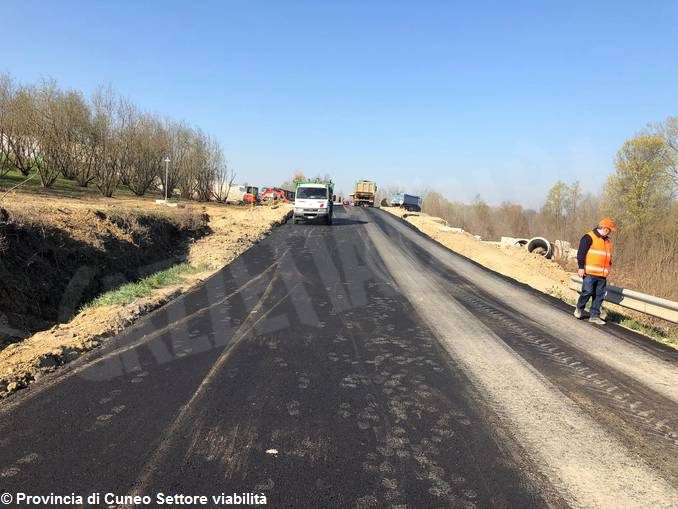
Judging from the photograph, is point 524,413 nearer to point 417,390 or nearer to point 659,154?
point 417,390

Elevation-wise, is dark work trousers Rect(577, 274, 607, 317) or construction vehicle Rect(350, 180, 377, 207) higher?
construction vehicle Rect(350, 180, 377, 207)

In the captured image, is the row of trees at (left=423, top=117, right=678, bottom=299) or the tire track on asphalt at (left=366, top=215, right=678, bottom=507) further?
the row of trees at (left=423, top=117, right=678, bottom=299)

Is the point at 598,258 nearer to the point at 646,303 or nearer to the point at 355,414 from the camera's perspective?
the point at 646,303

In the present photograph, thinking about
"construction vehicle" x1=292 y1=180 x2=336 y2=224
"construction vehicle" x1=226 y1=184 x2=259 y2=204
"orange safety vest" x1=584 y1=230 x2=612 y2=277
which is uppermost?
"construction vehicle" x1=226 y1=184 x2=259 y2=204

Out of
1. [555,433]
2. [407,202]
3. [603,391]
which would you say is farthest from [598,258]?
[407,202]

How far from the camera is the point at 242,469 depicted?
3.31 metres

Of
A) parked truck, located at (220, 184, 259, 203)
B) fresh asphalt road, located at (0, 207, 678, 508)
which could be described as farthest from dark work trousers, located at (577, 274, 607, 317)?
parked truck, located at (220, 184, 259, 203)

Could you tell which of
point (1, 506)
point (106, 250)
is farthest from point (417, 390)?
point (106, 250)

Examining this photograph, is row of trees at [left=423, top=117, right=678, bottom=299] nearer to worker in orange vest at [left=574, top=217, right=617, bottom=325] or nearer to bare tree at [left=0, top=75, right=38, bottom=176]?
worker in orange vest at [left=574, top=217, right=617, bottom=325]

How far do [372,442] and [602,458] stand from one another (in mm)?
1856

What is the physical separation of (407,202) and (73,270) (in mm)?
55103

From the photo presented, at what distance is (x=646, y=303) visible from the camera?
30.4 ft

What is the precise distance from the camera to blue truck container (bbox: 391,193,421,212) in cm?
6212

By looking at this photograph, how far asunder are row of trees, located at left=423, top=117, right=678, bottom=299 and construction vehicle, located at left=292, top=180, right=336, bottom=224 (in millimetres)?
15980
